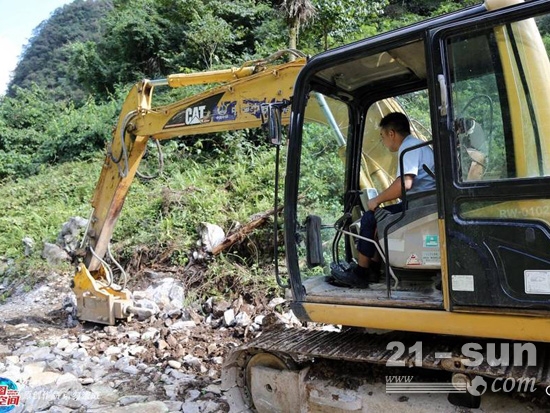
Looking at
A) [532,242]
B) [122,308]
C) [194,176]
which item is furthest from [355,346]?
[194,176]

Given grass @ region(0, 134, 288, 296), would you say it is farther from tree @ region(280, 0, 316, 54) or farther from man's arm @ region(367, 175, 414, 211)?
man's arm @ region(367, 175, 414, 211)

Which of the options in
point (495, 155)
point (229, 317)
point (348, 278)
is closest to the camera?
point (495, 155)

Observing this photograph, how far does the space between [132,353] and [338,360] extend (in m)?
2.58

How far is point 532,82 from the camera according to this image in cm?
231

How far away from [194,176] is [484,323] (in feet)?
26.3

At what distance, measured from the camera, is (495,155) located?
7.74ft

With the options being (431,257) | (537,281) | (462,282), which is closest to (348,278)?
(431,257)

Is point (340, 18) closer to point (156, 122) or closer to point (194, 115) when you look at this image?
point (156, 122)

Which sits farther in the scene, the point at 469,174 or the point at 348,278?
the point at 348,278

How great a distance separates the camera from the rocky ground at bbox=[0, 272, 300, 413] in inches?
153

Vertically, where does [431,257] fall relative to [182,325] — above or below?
above

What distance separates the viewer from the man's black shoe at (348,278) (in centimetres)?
319

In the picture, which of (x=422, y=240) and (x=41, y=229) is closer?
(x=422, y=240)

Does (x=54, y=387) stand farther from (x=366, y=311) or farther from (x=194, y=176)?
(x=194, y=176)
